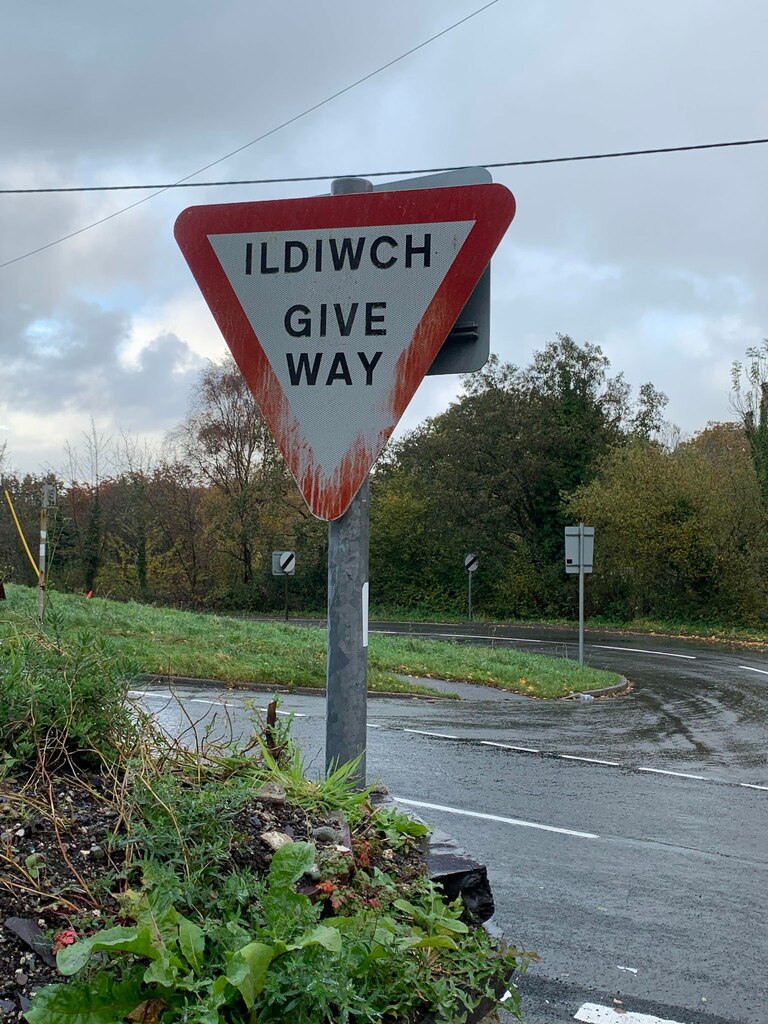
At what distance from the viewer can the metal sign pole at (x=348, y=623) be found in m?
2.50

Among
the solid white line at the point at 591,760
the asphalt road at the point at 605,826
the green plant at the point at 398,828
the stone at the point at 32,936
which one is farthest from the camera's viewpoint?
the solid white line at the point at 591,760

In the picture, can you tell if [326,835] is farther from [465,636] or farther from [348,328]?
[465,636]

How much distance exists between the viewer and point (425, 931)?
2.54 metres

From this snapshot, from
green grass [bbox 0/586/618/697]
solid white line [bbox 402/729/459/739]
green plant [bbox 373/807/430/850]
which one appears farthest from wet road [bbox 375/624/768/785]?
green plant [bbox 373/807/430/850]

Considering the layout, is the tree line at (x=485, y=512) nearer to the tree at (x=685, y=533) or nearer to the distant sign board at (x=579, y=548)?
the tree at (x=685, y=533)

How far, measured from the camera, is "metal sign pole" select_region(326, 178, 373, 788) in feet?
8.21

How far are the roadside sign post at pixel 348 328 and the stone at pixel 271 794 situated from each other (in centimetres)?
30

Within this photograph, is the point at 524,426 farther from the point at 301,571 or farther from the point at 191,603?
the point at 191,603

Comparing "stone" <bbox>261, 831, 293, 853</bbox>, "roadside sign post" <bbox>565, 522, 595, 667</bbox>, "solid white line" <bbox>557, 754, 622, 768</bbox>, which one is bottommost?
"solid white line" <bbox>557, 754, 622, 768</bbox>

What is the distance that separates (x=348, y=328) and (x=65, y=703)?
125cm

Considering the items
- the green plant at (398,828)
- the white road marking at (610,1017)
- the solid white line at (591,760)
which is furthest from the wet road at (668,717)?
the green plant at (398,828)

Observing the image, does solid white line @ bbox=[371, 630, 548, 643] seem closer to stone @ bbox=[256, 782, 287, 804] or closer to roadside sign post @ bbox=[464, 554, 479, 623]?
roadside sign post @ bbox=[464, 554, 479, 623]

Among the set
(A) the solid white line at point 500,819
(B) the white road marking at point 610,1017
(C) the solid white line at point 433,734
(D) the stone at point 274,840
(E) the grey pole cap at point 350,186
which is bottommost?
(C) the solid white line at point 433,734

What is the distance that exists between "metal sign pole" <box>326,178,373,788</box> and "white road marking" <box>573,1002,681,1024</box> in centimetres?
187
